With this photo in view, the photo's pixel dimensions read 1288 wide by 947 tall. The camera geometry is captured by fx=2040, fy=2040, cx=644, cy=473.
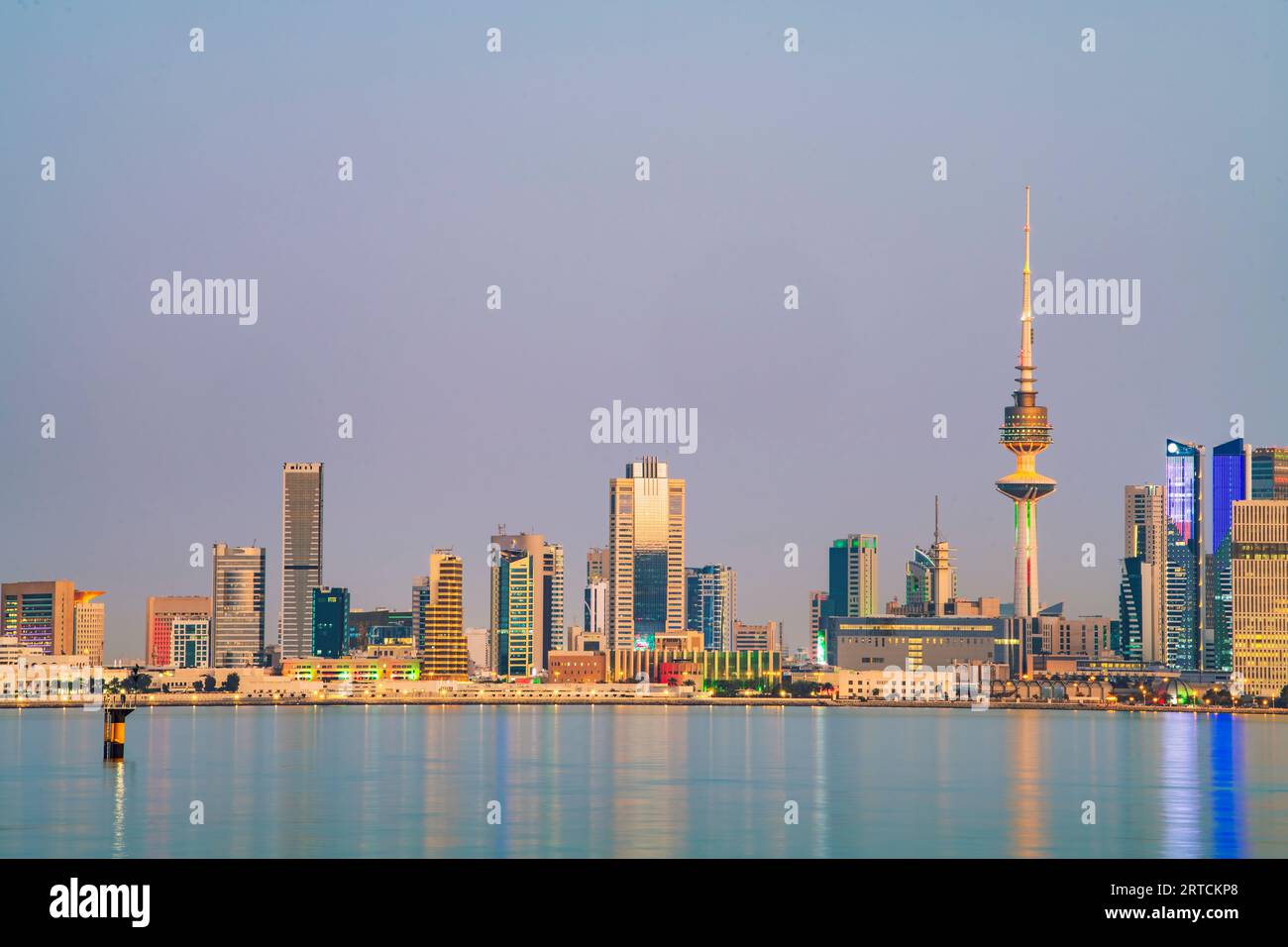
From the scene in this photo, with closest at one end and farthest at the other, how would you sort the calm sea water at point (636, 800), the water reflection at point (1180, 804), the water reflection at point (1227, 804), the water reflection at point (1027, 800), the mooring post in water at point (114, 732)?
the calm sea water at point (636, 800) → the water reflection at point (1227, 804) → the water reflection at point (1027, 800) → the water reflection at point (1180, 804) → the mooring post in water at point (114, 732)

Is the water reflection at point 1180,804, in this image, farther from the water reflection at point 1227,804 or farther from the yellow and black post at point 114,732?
the yellow and black post at point 114,732

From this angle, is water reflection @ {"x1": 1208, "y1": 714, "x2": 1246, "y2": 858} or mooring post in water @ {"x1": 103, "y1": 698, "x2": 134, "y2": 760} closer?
water reflection @ {"x1": 1208, "y1": 714, "x2": 1246, "y2": 858}

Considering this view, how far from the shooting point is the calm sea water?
282ft

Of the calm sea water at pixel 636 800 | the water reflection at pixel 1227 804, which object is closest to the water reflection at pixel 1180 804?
the calm sea water at pixel 636 800

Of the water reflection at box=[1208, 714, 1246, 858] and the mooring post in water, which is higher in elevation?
the mooring post in water

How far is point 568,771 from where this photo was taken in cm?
13162

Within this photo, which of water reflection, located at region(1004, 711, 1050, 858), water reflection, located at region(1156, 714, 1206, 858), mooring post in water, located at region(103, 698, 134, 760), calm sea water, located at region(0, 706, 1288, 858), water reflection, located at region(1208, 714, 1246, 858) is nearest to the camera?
calm sea water, located at region(0, 706, 1288, 858)

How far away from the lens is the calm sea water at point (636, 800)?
8594cm

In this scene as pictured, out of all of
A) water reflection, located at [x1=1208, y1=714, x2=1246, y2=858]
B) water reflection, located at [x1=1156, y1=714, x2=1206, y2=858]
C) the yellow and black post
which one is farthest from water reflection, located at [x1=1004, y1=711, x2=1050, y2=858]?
the yellow and black post

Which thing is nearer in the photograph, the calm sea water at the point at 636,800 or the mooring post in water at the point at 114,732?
the calm sea water at the point at 636,800

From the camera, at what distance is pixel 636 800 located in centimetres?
10719

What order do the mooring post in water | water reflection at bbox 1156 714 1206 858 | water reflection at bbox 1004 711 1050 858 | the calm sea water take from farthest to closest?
the mooring post in water → water reflection at bbox 1156 714 1206 858 → water reflection at bbox 1004 711 1050 858 → the calm sea water

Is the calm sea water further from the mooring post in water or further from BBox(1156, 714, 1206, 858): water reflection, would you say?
the mooring post in water
